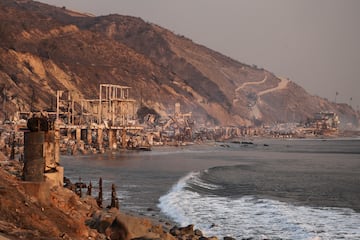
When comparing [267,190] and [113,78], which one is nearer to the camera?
[267,190]

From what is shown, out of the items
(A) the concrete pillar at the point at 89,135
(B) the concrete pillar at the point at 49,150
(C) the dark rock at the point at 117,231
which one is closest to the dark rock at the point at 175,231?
(C) the dark rock at the point at 117,231

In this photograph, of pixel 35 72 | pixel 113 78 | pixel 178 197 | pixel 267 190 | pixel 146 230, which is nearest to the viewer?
pixel 146 230

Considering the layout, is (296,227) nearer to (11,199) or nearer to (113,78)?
(11,199)

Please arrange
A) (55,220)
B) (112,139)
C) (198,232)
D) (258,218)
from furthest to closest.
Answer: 1. (112,139)
2. (258,218)
3. (198,232)
4. (55,220)

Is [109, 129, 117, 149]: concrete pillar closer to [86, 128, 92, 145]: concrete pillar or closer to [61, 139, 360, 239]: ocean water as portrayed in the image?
[86, 128, 92, 145]: concrete pillar

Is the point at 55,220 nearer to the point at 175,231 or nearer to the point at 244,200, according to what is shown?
the point at 175,231

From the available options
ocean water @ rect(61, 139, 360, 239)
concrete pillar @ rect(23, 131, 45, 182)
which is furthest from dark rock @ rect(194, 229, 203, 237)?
concrete pillar @ rect(23, 131, 45, 182)

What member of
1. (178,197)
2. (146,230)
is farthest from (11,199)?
(178,197)

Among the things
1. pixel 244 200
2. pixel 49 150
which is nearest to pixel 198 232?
pixel 49 150
